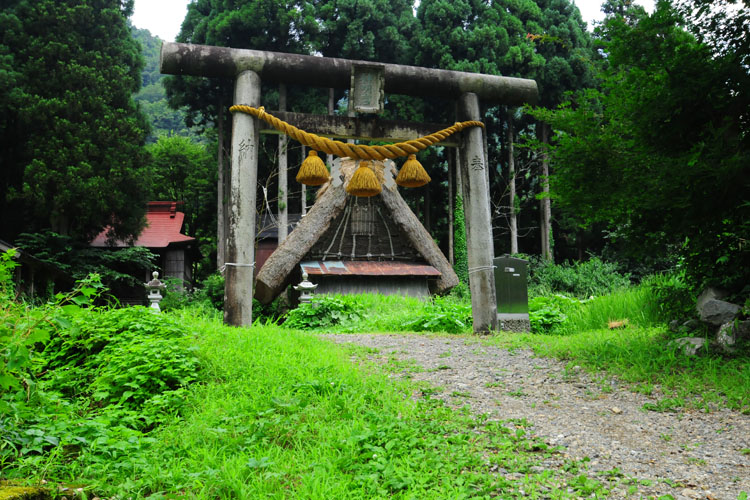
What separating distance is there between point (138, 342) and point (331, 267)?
8541 millimetres

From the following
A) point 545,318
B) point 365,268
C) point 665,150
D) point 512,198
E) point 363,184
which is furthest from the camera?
point 512,198

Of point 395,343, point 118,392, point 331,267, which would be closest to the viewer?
point 118,392

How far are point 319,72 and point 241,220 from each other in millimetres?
2188

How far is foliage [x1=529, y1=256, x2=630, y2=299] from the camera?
15.3m

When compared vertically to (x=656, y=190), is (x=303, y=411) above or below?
below

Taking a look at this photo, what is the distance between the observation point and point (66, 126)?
1420 centimetres

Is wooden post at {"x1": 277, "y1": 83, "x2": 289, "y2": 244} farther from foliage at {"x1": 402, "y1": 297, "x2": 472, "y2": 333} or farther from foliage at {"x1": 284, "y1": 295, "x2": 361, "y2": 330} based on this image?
foliage at {"x1": 402, "y1": 297, "x2": 472, "y2": 333}

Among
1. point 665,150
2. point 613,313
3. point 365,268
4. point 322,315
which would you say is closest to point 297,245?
point 365,268

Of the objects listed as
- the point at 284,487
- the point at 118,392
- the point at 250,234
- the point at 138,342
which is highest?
the point at 250,234

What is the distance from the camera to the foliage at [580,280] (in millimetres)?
15336

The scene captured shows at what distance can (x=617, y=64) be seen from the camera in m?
5.25

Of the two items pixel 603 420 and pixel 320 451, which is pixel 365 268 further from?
pixel 320 451

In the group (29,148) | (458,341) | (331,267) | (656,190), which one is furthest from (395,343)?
(29,148)

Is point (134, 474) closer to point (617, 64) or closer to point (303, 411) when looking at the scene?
point (303, 411)
